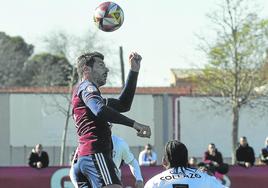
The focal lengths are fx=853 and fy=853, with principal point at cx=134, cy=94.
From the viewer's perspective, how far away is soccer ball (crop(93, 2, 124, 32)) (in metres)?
9.59

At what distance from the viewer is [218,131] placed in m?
51.3

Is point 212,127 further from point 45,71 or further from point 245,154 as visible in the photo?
point 245,154

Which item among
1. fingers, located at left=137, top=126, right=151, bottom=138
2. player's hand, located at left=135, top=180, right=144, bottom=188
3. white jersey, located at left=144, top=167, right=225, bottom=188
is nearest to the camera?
white jersey, located at left=144, top=167, right=225, bottom=188

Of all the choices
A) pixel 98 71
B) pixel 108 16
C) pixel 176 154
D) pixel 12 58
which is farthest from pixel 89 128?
pixel 12 58

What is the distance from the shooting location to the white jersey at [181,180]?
283 inches

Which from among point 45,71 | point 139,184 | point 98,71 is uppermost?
point 45,71

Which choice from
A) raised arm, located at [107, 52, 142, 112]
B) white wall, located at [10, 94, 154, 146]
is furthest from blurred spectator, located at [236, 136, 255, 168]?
white wall, located at [10, 94, 154, 146]

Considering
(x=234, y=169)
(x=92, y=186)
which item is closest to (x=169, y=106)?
(x=234, y=169)

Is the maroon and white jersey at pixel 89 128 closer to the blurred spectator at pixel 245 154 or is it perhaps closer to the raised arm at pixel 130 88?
the raised arm at pixel 130 88

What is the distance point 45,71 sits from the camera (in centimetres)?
7600

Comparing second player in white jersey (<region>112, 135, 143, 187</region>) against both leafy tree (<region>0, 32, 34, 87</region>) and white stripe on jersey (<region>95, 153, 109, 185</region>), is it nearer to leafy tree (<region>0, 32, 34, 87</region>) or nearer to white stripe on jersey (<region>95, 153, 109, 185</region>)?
white stripe on jersey (<region>95, 153, 109, 185</region>)

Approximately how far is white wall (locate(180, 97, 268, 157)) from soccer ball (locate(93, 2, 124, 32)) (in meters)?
39.6

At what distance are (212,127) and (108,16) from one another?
4214 cm

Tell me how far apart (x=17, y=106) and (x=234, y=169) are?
34404 millimetres
